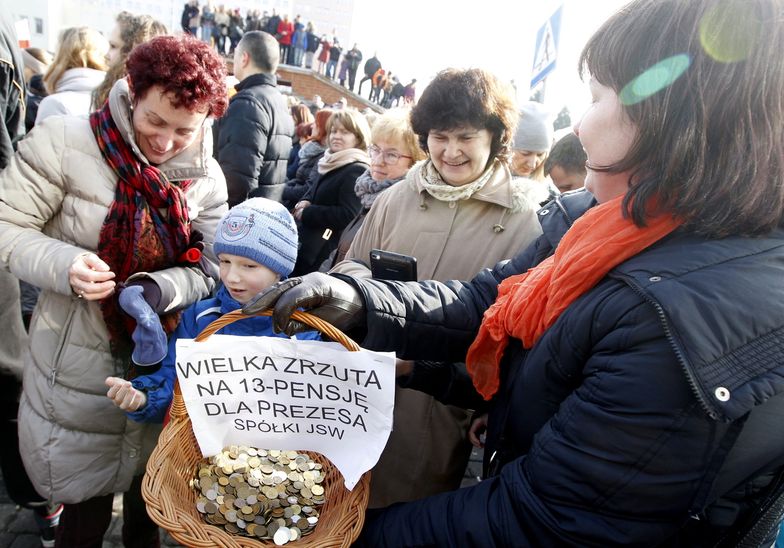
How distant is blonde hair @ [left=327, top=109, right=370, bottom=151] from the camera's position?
4.24 meters

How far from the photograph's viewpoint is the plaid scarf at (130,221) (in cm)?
175

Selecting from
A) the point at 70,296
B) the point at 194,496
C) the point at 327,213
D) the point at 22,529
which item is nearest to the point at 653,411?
the point at 194,496

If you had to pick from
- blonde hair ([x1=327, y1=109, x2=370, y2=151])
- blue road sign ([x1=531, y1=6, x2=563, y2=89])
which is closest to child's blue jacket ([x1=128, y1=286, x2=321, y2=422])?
blonde hair ([x1=327, y1=109, x2=370, y2=151])

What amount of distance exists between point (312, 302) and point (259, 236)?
0.62 metres

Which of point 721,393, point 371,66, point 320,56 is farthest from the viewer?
point 320,56

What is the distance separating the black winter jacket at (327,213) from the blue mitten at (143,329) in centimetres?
231

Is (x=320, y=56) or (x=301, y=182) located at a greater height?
(x=301, y=182)

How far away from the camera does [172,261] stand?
1936 mm

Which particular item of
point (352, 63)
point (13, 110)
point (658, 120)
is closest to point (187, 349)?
point (658, 120)

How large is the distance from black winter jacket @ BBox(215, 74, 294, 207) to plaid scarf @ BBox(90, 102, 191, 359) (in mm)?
1854

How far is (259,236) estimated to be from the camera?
1.82 m

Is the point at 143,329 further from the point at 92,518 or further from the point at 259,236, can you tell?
the point at 92,518

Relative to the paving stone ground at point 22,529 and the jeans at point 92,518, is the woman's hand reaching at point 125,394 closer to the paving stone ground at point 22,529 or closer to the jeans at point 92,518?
the jeans at point 92,518

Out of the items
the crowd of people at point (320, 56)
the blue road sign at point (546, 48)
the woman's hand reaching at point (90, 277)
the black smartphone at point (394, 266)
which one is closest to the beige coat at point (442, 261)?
the black smartphone at point (394, 266)
